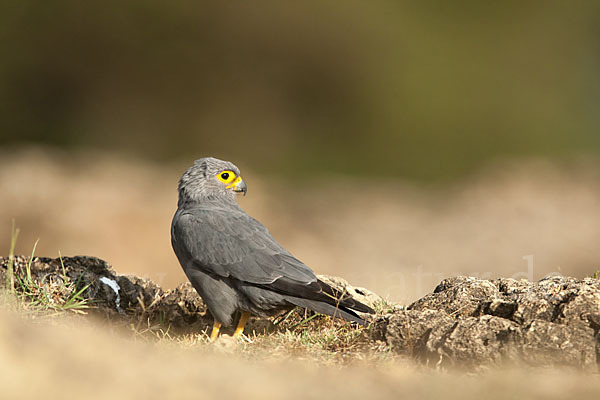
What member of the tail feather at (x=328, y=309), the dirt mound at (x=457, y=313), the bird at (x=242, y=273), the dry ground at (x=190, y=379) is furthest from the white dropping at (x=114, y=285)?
the dry ground at (x=190, y=379)

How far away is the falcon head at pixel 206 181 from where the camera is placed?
4.71m

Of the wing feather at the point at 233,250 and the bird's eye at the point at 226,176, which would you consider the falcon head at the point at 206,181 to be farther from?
the wing feather at the point at 233,250

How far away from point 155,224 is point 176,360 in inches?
399

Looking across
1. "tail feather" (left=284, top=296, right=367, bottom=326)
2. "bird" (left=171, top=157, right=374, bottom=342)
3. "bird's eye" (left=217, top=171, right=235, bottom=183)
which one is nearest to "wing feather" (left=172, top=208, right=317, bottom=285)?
"bird" (left=171, top=157, right=374, bottom=342)

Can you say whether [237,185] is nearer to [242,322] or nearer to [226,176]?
[226,176]

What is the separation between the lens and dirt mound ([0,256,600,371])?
10.3 feet

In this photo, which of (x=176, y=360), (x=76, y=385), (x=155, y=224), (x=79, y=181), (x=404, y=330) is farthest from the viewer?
(x=79, y=181)

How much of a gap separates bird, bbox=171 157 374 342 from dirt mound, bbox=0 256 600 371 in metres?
0.33

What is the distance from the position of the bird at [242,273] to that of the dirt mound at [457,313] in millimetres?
333

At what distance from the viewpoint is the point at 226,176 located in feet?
15.8

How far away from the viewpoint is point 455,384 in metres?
2.61

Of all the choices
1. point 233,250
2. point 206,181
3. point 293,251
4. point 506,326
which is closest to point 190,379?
point 506,326

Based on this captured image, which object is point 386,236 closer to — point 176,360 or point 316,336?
point 316,336

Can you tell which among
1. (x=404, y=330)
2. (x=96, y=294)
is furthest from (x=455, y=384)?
(x=96, y=294)
